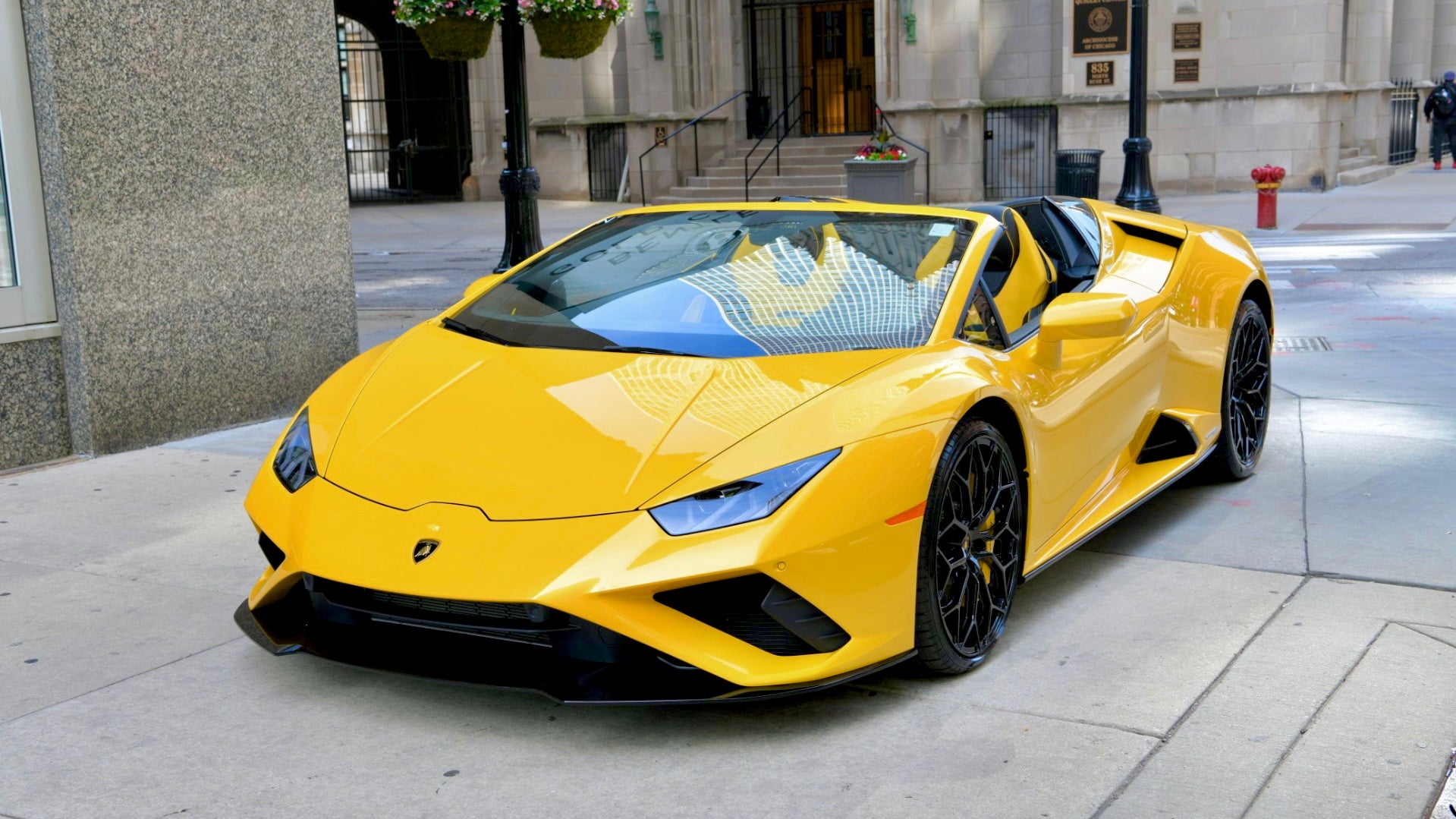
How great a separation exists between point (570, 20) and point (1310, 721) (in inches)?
323

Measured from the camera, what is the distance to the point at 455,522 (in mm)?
3633

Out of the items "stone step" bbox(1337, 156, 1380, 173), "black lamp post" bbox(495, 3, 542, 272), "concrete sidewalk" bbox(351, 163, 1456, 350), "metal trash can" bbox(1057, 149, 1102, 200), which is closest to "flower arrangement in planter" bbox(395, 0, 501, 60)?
"black lamp post" bbox(495, 3, 542, 272)

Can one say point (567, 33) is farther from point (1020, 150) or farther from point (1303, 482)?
point (1020, 150)

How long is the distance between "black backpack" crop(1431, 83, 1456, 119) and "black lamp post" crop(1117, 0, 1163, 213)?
1357 centimetres

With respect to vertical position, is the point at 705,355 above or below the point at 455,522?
above

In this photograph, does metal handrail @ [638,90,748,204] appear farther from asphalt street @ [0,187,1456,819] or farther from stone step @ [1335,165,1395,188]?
asphalt street @ [0,187,1456,819]

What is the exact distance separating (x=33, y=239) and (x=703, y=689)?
482 cm

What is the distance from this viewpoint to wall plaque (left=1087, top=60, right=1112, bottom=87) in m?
23.9

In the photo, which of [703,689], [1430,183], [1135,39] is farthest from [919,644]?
[1430,183]

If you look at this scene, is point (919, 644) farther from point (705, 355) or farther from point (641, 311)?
point (641, 311)

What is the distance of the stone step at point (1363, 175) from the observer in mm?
24438

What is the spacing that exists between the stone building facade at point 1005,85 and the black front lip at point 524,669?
21.4m

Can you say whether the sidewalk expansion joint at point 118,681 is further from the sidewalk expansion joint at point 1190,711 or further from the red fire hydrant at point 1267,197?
the red fire hydrant at point 1267,197

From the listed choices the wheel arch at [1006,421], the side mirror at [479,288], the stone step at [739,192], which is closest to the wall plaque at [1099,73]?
the stone step at [739,192]
